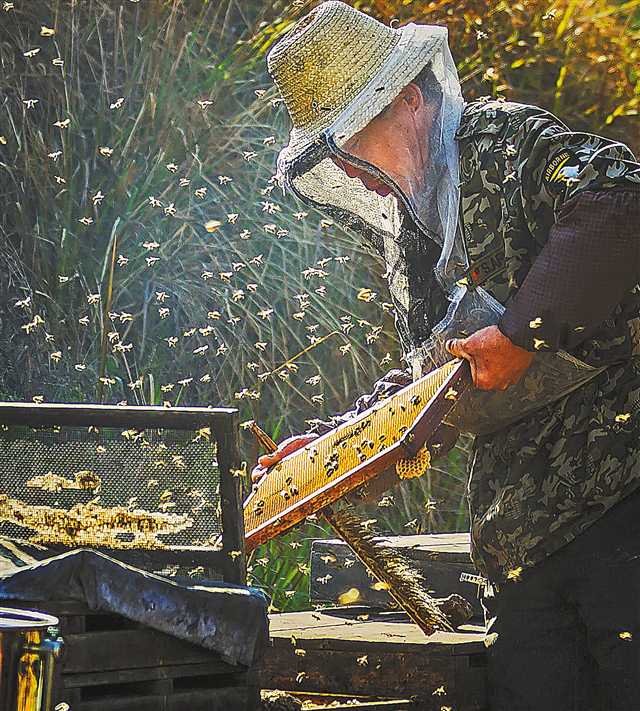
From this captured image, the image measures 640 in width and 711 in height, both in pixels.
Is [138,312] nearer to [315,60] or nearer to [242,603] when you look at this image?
[315,60]

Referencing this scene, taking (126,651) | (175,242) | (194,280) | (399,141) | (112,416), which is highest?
(175,242)

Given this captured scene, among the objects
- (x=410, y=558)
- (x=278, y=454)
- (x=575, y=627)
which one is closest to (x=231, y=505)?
(x=278, y=454)

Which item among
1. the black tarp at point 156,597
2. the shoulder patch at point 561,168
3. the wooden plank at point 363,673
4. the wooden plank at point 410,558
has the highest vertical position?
the shoulder patch at point 561,168

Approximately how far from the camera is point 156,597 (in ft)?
5.75

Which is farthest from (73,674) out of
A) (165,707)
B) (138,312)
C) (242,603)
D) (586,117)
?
(586,117)

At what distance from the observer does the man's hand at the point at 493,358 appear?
6.86 feet

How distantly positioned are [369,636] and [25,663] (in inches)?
43.0

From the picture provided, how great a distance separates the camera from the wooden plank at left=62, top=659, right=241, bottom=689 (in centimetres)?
170

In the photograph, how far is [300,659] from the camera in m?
2.34

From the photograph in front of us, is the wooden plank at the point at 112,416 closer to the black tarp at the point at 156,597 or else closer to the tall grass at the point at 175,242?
the black tarp at the point at 156,597

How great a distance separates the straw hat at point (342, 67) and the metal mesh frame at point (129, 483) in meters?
0.68

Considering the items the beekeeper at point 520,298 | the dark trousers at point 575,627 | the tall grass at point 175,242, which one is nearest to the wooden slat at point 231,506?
the beekeeper at point 520,298

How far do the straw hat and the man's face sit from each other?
5 centimetres

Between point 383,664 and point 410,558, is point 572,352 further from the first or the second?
point 410,558
